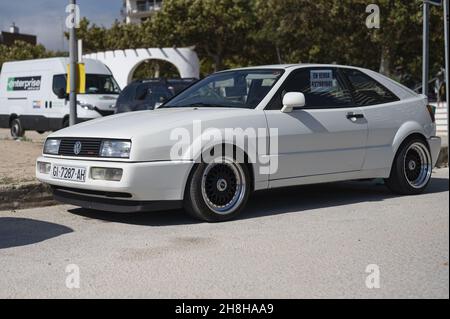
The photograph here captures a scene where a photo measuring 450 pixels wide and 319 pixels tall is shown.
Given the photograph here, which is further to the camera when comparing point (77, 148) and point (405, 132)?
point (405, 132)

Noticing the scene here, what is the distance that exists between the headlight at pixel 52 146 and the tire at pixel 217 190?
1.45 meters

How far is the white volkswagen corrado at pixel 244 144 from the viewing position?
18.7 feet

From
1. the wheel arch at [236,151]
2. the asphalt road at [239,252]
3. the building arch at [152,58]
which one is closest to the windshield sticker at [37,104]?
the asphalt road at [239,252]

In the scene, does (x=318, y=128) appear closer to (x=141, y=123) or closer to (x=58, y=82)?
(x=141, y=123)

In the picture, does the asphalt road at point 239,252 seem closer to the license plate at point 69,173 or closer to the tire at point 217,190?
the tire at point 217,190

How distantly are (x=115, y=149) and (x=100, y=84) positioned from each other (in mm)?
11344

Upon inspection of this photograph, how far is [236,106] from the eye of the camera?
6.45 m

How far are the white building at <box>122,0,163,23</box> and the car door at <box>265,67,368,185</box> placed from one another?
78.8m

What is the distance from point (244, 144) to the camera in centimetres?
609

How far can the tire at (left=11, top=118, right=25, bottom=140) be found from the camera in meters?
17.4

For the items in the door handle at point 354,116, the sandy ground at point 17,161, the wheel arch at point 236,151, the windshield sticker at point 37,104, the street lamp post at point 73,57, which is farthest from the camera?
the windshield sticker at point 37,104

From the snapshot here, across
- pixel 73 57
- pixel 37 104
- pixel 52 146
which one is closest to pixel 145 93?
pixel 37 104

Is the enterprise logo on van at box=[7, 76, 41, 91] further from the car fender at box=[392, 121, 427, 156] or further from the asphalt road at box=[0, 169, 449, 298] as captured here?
the car fender at box=[392, 121, 427, 156]
